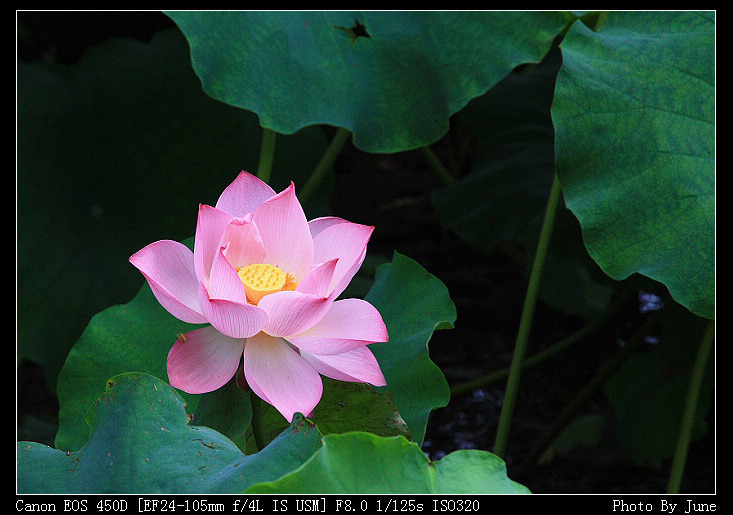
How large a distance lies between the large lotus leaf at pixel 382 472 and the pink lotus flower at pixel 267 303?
0.09 m

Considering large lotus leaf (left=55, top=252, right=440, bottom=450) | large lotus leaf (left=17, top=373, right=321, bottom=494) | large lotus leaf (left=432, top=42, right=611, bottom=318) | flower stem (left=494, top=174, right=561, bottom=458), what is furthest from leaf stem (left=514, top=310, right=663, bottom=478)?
large lotus leaf (left=17, top=373, right=321, bottom=494)

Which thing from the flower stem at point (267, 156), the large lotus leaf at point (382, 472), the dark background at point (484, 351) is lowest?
Answer: the dark background at point (484, 351)

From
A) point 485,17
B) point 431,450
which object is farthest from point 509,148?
point 431,450

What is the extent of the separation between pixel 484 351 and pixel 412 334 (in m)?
1.33

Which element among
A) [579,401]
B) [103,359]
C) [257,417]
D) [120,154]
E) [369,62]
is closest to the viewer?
[257,417]

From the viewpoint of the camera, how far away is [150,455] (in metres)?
0.55

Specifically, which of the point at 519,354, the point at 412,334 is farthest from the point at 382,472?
the point at 519,354

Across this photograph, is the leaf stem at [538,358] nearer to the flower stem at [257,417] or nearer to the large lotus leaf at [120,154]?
the large lotus leaf at [120,154]

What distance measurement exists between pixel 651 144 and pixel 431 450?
3.61 feet

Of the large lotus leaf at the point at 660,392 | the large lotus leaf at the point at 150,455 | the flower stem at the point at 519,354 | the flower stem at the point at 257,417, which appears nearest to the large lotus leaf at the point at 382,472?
the large lotus leaf at the point at 150,455

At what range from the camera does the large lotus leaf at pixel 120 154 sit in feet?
4.72

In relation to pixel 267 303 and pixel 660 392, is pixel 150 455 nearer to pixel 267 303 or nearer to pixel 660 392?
pixel 267 303

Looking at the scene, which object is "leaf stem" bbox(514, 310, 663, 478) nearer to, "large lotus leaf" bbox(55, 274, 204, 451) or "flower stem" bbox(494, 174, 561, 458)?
"flower stem" bbox(494, 174, 561, 458)

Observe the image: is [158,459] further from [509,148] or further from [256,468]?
[509,148]
